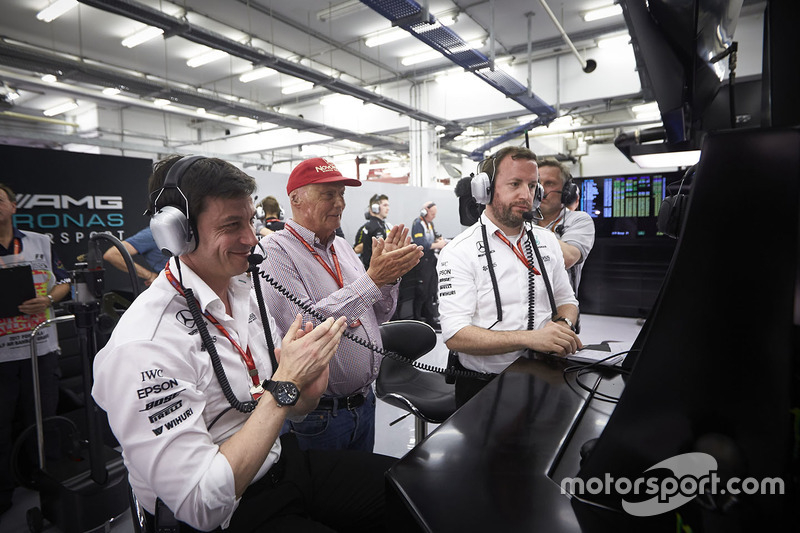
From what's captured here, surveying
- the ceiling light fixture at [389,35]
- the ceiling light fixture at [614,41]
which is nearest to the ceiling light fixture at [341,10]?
the ceiling light fixture at [389,35]

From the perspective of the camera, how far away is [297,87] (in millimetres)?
10250

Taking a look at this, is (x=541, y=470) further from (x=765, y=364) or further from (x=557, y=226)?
(x=557, y=226)

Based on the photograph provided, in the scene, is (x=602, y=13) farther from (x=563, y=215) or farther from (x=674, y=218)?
(x=674, y=218)

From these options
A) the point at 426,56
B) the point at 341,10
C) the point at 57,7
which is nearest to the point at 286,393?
the point at 57,7

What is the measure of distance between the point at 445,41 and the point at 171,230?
5.49 m

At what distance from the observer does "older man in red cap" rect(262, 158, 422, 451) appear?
1.55m

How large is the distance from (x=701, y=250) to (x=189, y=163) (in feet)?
3.75

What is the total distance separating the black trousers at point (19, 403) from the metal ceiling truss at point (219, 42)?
12.2 ft

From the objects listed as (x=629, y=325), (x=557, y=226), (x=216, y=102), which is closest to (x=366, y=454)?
(x=557, y=226)

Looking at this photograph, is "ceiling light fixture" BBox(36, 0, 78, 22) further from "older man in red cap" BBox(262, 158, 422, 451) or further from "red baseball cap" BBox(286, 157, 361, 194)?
"older man in red cap" BBox(262, 158, 422, 451)

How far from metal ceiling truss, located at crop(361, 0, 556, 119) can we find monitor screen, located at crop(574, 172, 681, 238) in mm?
2283

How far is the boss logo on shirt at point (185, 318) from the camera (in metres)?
1.02

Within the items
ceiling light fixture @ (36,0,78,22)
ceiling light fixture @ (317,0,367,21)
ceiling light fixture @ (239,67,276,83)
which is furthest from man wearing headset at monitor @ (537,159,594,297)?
ceiling light fixture @ (239,67,276,83)

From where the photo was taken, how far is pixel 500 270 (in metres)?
1.84
